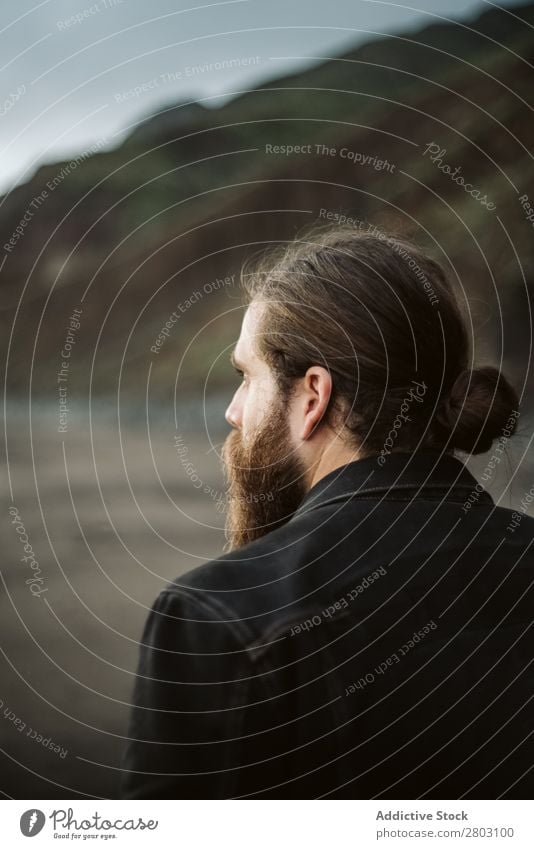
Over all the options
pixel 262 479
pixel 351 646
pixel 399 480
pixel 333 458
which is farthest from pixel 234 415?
pixel 351 646

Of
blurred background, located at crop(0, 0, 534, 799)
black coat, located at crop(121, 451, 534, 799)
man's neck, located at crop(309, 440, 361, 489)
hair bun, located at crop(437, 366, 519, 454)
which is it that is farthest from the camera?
blurred background, located at crop(0, 0, 534, 799)

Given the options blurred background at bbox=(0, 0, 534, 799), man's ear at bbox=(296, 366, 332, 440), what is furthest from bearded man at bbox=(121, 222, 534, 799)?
blurred background at bbox=(0, 0, 534, 799)

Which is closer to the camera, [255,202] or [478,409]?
[478,409]

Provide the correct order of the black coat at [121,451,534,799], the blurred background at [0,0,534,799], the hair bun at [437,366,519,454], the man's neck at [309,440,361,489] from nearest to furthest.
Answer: the black coat at [121,451,534,799], the man's neck at [309,440,361,489], the hair bun at [437,366,519,454], the blurred background at [0,0,534,799]

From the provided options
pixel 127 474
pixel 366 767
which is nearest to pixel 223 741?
pixel 366 767

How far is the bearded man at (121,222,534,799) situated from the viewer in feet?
3.46

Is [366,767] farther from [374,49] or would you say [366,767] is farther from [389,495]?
[374,49]

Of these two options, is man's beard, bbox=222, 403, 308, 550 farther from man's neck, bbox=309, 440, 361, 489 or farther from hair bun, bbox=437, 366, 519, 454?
hair bun, bbox=437, 366, 519, 454

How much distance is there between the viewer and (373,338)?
1240mm

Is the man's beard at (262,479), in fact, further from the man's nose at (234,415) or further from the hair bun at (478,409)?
the hair bun at (478,409)

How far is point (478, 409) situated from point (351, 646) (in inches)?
18.2

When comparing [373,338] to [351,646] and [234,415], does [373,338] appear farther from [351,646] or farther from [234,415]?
[351,646]

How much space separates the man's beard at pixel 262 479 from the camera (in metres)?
1.28

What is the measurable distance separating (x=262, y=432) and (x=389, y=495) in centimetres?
26
